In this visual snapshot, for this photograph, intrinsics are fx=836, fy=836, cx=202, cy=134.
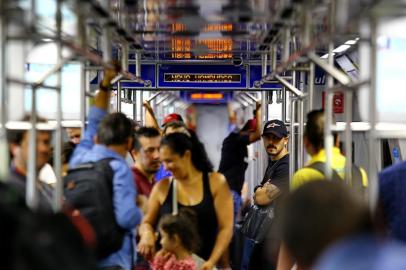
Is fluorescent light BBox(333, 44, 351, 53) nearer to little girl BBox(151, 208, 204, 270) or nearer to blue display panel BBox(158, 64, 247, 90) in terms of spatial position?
blue display panel BBox(158, 64, 247, 90)

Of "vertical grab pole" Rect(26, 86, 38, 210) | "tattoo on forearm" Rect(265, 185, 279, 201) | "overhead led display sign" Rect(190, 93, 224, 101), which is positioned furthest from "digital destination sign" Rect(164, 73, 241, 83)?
"overhead led display sign" Rect(190, 93, 224, 101)

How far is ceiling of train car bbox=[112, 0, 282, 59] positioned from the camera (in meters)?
4.60

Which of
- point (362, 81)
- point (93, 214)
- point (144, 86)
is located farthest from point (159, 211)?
point (144, 86)

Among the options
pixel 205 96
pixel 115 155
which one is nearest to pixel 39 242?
pixel 115 155

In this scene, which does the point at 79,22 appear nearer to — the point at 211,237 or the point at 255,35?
the point at 211,237

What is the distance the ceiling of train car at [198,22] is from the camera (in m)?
4.60

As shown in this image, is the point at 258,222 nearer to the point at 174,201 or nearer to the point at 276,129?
the point at 276,129

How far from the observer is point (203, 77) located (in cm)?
997

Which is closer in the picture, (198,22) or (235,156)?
(198,22)

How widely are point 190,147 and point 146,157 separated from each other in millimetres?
658

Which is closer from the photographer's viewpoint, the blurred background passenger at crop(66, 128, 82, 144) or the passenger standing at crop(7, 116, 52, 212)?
the passenger standing at crop(7, 116, 52, 212)

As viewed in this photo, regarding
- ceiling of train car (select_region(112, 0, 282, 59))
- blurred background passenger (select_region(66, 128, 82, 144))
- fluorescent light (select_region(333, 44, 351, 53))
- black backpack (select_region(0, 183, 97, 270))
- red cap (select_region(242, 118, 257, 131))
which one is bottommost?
black backpack (select_region(0, 183, 97, 270))

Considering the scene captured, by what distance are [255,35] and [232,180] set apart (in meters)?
2.67

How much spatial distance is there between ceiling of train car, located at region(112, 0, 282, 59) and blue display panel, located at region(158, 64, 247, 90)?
254 centimetres
